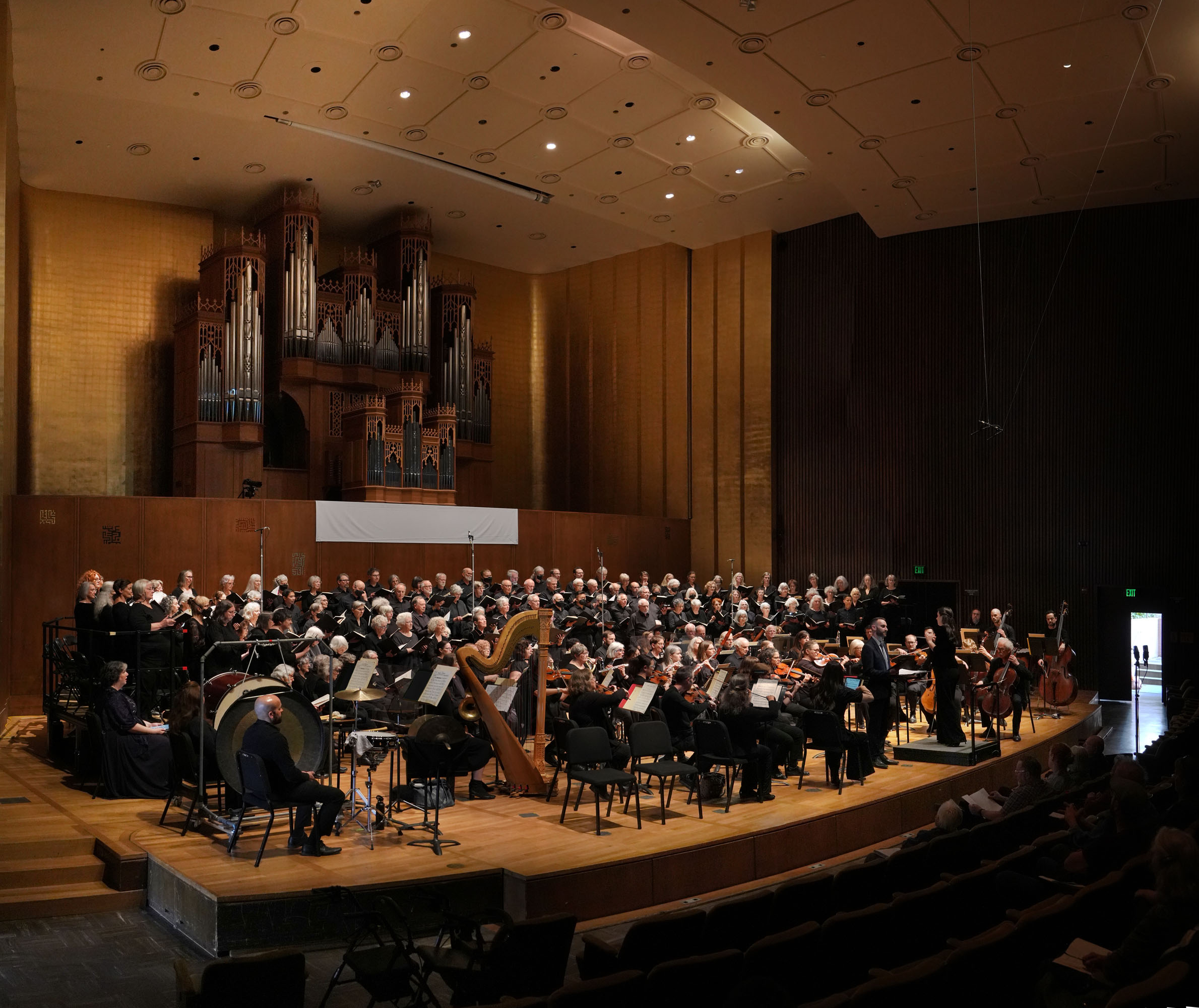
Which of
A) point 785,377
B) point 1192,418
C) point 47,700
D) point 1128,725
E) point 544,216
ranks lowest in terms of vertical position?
point 1128,725

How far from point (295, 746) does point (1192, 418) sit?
13.6 m

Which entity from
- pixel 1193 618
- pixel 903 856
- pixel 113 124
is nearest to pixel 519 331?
pixel 113 124

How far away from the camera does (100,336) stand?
16.0m

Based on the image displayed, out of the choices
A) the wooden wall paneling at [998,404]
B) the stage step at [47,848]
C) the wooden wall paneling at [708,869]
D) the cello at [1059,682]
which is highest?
the wooden wall paneling at [998,404]

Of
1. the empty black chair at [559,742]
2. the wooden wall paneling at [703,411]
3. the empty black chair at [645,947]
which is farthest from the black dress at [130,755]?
the wooden wall paneling at [703,411]

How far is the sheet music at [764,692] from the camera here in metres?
8.03

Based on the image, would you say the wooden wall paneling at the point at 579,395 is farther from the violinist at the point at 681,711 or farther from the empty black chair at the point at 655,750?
the empty black chair at the point at 655,750

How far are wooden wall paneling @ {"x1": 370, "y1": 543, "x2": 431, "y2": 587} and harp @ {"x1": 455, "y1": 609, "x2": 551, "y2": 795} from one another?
717 cm

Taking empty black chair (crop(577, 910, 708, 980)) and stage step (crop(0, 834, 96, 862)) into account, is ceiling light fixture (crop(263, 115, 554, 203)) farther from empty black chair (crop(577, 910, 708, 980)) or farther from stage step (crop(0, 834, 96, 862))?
empty black chair (crop(577, 910, 708, 980))

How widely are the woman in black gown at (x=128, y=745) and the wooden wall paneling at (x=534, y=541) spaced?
921 centimetres

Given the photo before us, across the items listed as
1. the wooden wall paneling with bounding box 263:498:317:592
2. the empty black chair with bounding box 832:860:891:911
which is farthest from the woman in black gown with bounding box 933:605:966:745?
the wooden wall paneling with bounding box 263:498:317:592

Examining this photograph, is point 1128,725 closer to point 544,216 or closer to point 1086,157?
point 1086,157

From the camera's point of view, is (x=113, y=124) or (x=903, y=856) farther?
(x=113, y=124)

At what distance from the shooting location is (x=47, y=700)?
9.41 metres
